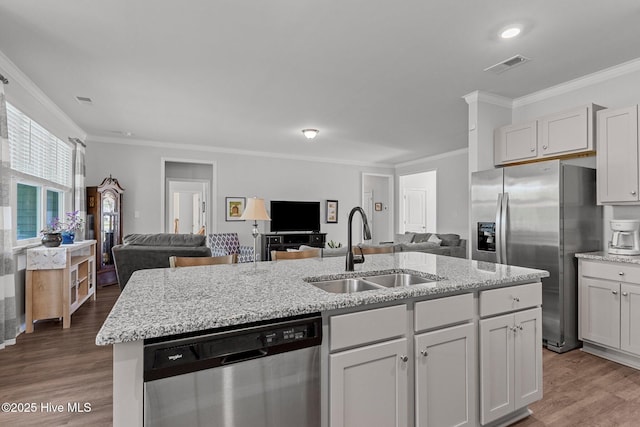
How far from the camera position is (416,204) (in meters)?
9.12

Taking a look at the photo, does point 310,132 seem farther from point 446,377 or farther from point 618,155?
point 446,377

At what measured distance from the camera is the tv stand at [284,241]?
23.8ft

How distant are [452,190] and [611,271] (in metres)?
4.56

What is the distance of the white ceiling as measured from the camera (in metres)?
2.28

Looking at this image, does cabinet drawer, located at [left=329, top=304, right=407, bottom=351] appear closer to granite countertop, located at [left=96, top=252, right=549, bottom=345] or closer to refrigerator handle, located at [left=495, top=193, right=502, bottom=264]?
granite countertop, located at [left=96, top=252, right=549, bottom=345]

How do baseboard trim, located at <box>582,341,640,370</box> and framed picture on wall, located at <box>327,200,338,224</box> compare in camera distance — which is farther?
framed picture on wall, located at <box>327,200,338,224</box>

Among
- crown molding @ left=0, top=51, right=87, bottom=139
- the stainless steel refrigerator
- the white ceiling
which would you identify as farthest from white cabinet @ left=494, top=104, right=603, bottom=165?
crown molding @ left=0, top=51, right=87, bottom=139

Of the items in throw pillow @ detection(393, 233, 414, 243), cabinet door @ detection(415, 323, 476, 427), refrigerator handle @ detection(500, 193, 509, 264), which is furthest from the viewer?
throw pillow @ detection(393, 233, 414, 243)

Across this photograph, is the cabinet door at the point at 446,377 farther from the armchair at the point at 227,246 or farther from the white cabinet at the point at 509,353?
the armchair at the point at 227,246

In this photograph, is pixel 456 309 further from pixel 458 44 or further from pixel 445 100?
pixel 445 100

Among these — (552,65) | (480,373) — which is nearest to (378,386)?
(480,373)

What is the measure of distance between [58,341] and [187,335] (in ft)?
10.1

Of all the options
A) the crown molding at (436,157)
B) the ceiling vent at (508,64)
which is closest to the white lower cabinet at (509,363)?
the ceiling vent at (508,64)

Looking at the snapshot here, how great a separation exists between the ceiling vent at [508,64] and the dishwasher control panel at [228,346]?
2.95 metres
